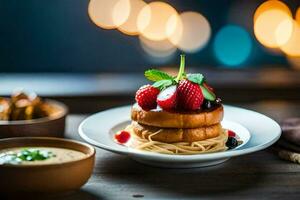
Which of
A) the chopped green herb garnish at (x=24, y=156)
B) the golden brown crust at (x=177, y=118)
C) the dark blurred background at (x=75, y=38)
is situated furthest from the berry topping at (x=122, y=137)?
the dark blurred background at (x=75, y=38)

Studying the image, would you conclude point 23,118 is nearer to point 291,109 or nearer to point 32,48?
point 291,109

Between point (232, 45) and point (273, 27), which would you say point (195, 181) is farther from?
point (273, 27)

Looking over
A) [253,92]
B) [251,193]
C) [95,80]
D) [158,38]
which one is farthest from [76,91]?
[251,193]

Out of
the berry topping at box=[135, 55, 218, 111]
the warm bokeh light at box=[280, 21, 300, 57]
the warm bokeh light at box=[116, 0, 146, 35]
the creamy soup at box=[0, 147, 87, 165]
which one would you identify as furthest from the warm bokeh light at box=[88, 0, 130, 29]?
the creamy soup at box=[0, 147, 87, 165]

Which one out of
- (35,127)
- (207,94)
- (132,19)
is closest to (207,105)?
(207,94)

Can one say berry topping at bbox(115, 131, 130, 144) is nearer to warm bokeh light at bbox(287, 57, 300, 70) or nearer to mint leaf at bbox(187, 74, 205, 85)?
mint leaf at bbox(187, 74, 205, 85)
